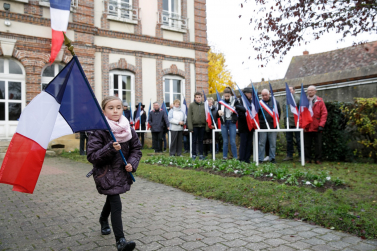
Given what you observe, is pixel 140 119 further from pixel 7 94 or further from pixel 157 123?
pixel 7 94

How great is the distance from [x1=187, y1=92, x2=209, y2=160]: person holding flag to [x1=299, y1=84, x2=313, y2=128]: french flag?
2.90m

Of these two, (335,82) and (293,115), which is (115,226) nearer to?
(293,115)

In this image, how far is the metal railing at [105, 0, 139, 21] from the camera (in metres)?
16.7

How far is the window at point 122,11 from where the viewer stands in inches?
658

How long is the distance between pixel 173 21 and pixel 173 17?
0.26 m

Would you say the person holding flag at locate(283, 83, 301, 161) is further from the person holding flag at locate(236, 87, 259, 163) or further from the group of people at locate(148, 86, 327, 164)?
the person holding flag at locate(236, 87, 259, 163)

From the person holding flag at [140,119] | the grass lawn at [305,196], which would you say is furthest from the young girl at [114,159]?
the person holding flag at [140,119]

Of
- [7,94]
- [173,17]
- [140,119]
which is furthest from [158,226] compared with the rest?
[173,17]

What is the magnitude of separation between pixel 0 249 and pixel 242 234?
2.61m

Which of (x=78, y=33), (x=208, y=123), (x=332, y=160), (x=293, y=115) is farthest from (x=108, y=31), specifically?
(x=332, y=160)

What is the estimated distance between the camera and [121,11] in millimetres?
17047

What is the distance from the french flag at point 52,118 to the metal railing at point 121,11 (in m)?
14.5

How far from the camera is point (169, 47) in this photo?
1859 cm

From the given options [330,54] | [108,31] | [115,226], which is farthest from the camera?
[330,54]
